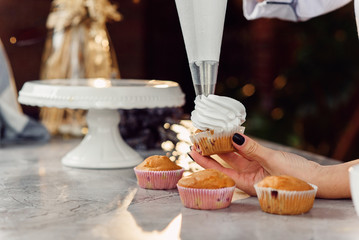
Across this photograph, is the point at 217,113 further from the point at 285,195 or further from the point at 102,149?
the point at 102,149

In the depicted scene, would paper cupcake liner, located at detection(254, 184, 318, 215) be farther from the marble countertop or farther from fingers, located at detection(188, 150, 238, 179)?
fingers, located at detection(188, 150, 238, 179)

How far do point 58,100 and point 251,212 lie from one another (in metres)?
0.67

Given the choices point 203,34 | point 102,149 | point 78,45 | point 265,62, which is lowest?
point 265,62

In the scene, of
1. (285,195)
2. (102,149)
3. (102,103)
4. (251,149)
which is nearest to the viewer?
(285,195)

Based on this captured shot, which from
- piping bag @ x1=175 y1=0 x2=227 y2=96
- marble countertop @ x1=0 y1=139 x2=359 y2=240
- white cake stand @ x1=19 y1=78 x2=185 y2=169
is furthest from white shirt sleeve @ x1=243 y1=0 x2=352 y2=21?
marble countertop @ x1=0 y1=139 x2=359 y2=240

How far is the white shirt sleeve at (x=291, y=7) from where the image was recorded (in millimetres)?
1444

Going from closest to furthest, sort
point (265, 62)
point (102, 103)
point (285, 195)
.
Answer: point (285, 195) → point (102, 103) → point (265, 62)

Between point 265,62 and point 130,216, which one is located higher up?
point 130,216

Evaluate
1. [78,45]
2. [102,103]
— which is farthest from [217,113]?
[78,45]

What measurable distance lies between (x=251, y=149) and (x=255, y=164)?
4.0 inches

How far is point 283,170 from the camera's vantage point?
3.71 ft

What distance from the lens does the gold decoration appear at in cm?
220

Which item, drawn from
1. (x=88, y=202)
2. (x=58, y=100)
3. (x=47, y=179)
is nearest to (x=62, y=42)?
(x=58, y=100)

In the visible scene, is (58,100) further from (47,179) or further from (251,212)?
(251,212)
